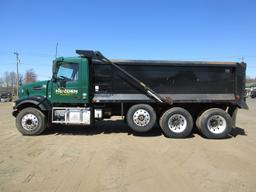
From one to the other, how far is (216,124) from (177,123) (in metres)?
1.36

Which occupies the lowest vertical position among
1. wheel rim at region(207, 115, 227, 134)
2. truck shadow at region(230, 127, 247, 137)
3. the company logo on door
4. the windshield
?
truck shadow at region(230, 127, 247, 137)

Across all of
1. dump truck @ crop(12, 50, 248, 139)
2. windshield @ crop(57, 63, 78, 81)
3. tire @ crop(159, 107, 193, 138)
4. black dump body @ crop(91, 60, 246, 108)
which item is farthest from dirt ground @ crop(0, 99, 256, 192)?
windshield @ crop(57, 63, 78, 81)

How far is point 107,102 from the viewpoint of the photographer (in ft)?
34.7

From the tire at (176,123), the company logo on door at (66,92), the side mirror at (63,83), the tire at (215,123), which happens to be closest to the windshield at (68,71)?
the side mirror at (63,83)

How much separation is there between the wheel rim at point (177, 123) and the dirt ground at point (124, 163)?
18.7 inches

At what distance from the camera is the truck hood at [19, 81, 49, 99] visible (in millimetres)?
10883

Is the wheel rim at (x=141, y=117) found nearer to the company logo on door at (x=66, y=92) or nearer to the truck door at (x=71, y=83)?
the truck door at (x=71, y=83)

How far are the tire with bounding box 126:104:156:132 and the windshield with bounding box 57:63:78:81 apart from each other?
233cm

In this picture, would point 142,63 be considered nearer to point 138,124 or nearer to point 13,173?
point 138,124

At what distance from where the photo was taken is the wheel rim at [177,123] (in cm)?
1038

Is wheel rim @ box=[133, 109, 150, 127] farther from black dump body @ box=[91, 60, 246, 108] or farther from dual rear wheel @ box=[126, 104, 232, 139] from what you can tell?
black dump body @ box=[91, 60, 246, 108]

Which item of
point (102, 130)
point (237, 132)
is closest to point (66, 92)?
point (102, 130)

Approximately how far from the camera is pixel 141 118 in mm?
10359

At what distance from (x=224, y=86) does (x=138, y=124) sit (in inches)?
135
